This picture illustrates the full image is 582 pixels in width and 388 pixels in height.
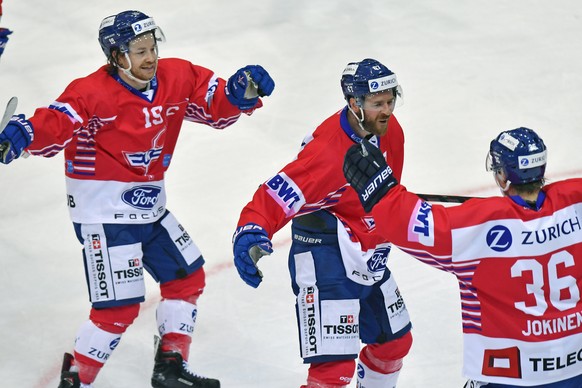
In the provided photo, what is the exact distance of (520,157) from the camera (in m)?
4.07

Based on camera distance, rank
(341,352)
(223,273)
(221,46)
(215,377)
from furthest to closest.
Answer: (221,46), (223,273), (215,377), (341,352)

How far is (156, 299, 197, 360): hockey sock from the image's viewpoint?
5.52m

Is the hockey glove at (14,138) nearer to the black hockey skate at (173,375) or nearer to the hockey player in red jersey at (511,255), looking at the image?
the black hockey skate at (173,375)

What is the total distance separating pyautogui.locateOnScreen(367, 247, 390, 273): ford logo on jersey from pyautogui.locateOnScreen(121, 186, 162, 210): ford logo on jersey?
1085 mm

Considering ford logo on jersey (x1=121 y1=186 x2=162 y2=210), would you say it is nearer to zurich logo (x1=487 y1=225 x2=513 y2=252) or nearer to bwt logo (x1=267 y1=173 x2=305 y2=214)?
bwt logo (x1=267 y1=173 x2=305 y2=214)

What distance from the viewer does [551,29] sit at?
869 cm

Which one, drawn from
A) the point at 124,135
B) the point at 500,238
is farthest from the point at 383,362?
the point at 124,135

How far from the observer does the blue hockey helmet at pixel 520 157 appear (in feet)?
13.4

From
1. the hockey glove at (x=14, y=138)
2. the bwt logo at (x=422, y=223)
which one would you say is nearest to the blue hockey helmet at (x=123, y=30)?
the hockey glove at (x=14, y=138)

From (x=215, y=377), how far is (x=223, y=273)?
33.1 inches

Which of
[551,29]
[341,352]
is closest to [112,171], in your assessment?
[341,352]

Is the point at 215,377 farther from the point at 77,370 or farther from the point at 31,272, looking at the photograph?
the point at 31,272

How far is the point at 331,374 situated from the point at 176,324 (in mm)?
1000

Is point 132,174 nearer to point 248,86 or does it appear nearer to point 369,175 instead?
point 248,86
